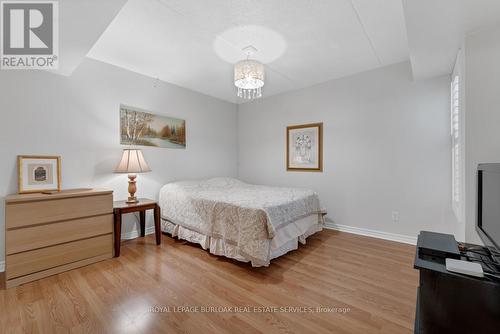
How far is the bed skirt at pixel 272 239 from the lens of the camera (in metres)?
2.25

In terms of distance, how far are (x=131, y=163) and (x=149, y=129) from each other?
758 millimetres

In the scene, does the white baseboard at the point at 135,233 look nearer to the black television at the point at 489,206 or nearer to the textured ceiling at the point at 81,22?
the textured ceiling at the point at 81,22

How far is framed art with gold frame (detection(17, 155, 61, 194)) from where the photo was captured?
7.45 feet

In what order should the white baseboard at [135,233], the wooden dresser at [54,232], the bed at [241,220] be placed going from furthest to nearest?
the white baseboard at [135,233]
the bed at [241,220]
the wooden dresser at [54,232]

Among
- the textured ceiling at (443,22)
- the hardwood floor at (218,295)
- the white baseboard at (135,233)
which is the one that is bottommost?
Result: the hardwood floor at (218,295)

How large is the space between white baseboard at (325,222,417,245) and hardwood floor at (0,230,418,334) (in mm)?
327

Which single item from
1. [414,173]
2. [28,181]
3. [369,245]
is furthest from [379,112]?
[28,181]

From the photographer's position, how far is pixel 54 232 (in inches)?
82.7

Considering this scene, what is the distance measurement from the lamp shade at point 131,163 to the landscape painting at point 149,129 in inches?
14.1

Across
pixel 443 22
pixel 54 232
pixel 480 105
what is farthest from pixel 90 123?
pixel 480 105

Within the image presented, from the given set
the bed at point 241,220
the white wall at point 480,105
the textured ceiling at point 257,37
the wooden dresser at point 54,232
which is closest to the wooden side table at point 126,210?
the wooden dresser at point 54,232

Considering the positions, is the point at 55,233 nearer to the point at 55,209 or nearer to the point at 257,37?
the point at 55,209

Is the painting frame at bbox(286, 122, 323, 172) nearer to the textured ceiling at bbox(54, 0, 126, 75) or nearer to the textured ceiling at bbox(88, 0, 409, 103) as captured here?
the textured ceiling at bbox(88, 0, 409, 103)

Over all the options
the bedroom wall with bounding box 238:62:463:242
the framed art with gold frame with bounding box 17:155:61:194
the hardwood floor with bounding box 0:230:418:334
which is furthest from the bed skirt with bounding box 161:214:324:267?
the framed art with gold frame with bounding box 17:155:61:194
